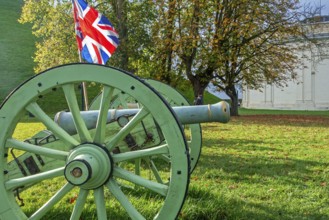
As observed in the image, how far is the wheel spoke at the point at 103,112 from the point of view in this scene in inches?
108

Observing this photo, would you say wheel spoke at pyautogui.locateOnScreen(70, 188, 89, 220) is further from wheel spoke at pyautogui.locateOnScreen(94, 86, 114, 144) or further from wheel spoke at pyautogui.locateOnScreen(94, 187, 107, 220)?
wheel spoke at pyautogui.locateOnScreen(94, 86, 114, 144)

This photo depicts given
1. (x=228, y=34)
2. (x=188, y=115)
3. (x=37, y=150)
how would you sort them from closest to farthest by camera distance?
(x=37, y=150), (x=188, y=115), (x=228, y=34)

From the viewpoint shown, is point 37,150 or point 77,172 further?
point 37,150

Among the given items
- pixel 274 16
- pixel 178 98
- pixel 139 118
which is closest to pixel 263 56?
pixel 274 16

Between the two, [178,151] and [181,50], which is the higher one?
[181,50]

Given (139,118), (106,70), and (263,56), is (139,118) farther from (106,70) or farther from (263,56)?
(263,56)

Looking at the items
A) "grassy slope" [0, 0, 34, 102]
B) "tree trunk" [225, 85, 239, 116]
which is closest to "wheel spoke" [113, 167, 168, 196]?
"tree trunk" [225, 85, 239, 116]

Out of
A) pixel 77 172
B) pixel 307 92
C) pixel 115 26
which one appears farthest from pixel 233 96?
pixel 307 92

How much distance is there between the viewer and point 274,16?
22.0m

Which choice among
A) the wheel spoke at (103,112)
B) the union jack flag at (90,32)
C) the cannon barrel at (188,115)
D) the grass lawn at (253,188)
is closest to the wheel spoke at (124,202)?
the wheel spoke at (103,112)

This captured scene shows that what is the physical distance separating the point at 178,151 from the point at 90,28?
616 centimetres

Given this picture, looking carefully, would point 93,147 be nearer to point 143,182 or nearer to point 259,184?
point 143,182

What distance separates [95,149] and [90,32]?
5.79 metres

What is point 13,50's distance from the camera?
4841 cm
